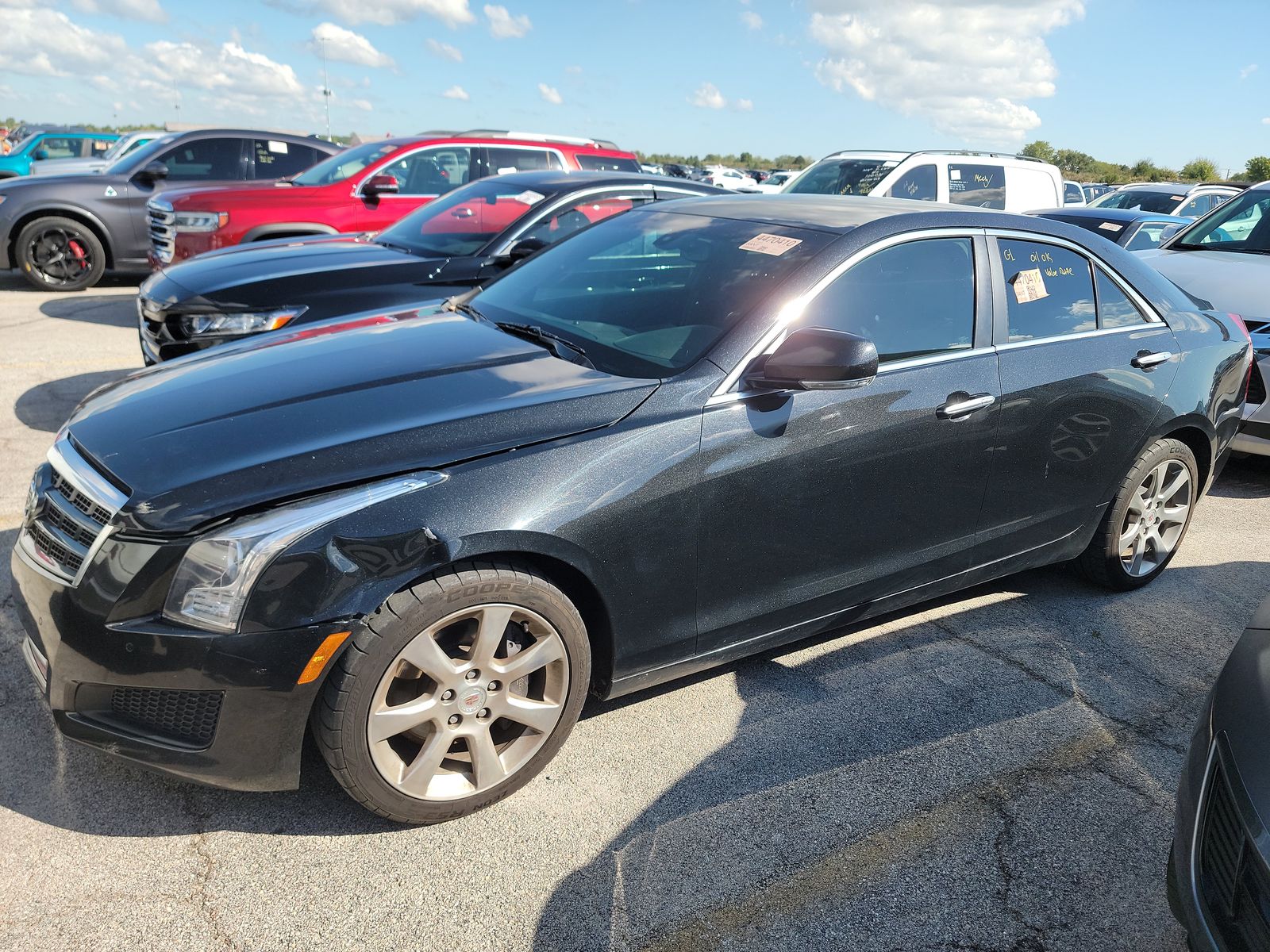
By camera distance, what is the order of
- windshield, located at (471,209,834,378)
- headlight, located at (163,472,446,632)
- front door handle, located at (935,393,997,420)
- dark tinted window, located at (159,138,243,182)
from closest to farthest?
1. headlight, located at (163,472,446,632)
2. windshield, located at (471,209,834,378)
3. front door handle, located at (935,393,997,420)
4. dark tinted window, located at (159,138,243,182)

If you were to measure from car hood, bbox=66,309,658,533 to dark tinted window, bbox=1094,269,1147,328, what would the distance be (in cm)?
212

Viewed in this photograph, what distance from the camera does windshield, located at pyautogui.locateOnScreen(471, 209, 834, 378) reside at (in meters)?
3.12

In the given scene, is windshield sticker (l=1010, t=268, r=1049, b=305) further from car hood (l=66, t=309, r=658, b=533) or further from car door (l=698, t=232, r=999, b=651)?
car hood (l=66, t=309, r=658, b=533)

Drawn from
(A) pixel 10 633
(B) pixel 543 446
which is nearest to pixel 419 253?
(A) pixel 10 633

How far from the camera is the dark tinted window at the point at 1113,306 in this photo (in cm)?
392

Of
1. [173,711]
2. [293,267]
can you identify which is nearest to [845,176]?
[293,267]

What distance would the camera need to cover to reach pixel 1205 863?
2.01m

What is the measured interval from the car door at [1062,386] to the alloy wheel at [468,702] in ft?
5.96

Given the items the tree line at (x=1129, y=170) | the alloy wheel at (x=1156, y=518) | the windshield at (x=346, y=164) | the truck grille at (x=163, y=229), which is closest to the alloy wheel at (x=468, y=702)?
the alloy wheel at (x=1156, y=518)

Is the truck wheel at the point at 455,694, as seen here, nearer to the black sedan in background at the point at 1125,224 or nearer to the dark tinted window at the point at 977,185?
the black sedan in background at the point at 1125,224

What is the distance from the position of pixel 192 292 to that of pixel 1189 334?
5.02m

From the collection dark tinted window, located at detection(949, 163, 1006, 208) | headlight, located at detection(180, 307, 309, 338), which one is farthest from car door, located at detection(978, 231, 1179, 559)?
dark tinted window, located at detection(949, 163, 1006, 208)

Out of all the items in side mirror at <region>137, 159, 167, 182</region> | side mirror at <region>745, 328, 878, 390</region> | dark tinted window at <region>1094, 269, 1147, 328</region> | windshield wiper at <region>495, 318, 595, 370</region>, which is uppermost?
dark tinted window at <region>1094, 269, 1147, 328</region>

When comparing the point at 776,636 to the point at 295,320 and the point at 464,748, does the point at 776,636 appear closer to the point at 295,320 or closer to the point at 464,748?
the point at 464,748
